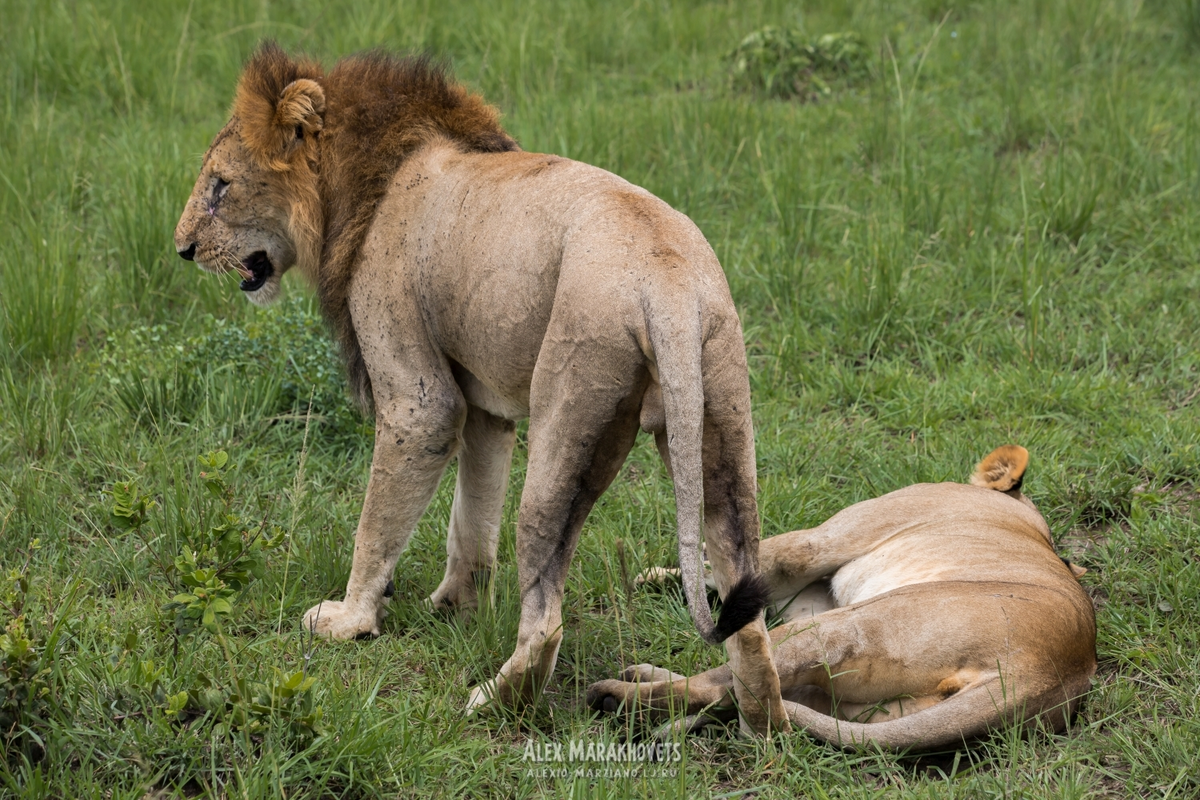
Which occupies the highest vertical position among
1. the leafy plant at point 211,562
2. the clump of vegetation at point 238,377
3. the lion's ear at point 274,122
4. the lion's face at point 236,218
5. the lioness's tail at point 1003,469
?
the lion's ear at point 274,122

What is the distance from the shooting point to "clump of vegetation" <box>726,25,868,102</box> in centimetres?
748

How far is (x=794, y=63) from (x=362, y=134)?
15.1 feet

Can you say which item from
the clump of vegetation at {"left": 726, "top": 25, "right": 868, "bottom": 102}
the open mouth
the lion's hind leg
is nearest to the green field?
the clump of vegetation at {"left": 726, "top": 25, "right": 868, "bottom": 102}

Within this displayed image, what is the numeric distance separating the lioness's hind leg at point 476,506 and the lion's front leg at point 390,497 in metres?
0.27

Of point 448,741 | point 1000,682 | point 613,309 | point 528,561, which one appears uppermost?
point 613,309

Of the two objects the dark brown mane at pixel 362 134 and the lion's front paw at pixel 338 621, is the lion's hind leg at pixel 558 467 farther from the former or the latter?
the dark brown mane at pixel 362 134

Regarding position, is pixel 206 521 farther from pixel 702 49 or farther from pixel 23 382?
pixel 702 49

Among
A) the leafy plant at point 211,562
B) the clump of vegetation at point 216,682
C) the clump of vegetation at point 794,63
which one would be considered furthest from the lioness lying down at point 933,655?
the clump of vegetation at point 794,63

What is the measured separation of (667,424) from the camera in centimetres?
269

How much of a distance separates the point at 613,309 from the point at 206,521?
1.88 metres

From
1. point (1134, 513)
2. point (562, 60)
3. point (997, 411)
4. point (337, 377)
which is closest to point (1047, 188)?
point (997, 411)

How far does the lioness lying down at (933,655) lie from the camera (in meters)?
3.06

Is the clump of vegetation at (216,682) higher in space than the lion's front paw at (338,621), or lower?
higher

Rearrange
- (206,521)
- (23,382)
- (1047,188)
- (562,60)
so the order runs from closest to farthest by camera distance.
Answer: (206,521), (23,382), (1047,188), (562,60)
